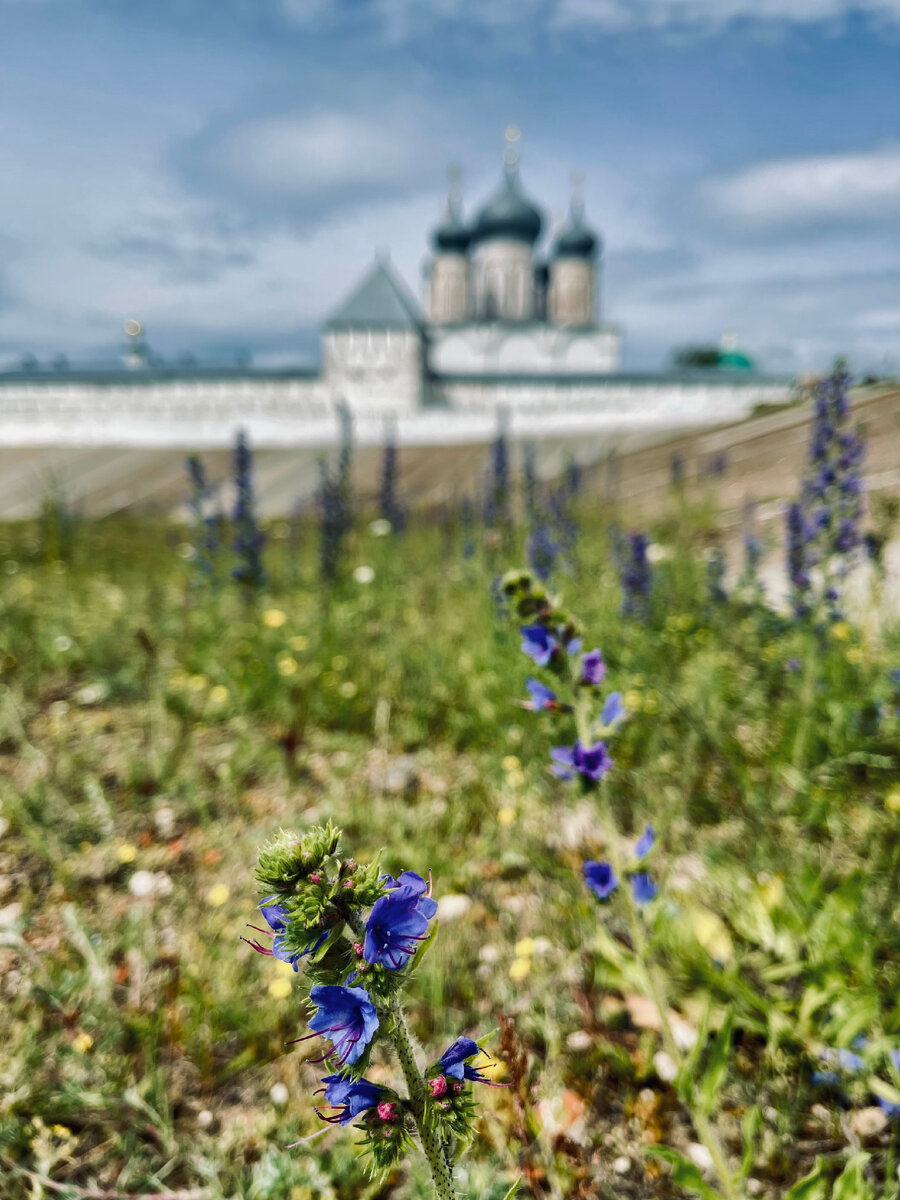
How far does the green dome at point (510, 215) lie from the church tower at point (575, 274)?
2824 mm

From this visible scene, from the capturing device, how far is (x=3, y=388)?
118 feet

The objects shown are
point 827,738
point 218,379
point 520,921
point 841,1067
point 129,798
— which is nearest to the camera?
point 841,1067

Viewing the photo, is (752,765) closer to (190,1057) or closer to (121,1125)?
(190,1057)

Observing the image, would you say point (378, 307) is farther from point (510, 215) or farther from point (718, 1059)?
point (718, 1059)

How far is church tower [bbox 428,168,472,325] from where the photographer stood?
52000 millimetres

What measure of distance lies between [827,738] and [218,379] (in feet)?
124

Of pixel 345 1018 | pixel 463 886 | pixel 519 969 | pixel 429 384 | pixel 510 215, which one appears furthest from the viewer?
pixel 510 215

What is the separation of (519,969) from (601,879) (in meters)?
0.69

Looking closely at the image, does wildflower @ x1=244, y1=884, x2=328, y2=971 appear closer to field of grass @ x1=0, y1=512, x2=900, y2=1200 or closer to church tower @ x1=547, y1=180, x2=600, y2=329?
field of grass @ x1=0, y1=512, x2=900, y2=1200

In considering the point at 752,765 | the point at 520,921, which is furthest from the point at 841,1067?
the point at 752,765

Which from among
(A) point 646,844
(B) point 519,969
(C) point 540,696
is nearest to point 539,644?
(C) point 540,696

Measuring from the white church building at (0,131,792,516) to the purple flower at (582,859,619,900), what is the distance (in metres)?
15.8

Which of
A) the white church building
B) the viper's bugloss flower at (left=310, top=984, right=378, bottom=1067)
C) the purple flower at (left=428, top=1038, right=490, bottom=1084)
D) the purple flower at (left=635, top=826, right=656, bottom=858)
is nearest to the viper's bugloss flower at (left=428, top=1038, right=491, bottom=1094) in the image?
the purple flower at (left=428, top=1038, right=490, bottom=1084)

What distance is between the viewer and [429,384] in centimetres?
3978
